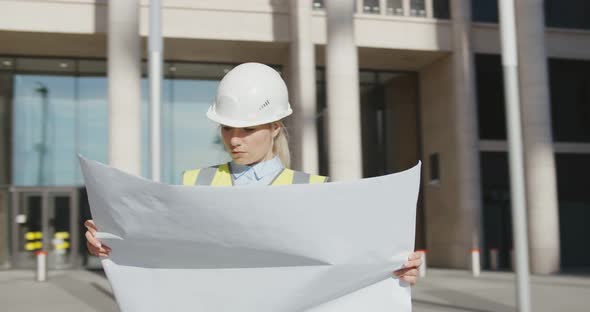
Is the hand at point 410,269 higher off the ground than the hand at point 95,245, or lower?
lower

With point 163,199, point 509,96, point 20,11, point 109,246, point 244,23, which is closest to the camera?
point 163,199

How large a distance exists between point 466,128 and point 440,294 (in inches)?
393

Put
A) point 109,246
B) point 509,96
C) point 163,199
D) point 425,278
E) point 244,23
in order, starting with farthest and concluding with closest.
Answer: point 244,23
point 425,278
point 509,96
point 109,246
point 163,199

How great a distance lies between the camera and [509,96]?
9.39 metres

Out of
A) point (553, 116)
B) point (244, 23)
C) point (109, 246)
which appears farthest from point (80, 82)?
point (109, 246)

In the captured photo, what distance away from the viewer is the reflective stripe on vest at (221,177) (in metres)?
2.23

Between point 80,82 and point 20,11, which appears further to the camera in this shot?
point 80,82

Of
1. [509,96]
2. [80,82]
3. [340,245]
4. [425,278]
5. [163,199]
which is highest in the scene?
[80,82]

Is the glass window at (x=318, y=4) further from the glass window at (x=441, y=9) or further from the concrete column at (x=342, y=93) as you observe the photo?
the glass window at (x=441, y=9)

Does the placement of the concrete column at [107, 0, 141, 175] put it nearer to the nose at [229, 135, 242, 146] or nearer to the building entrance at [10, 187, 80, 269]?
the building entrance at [10, 187, 80, 269]

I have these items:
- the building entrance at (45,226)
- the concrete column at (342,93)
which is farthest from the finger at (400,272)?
the building entrance at (45,226)

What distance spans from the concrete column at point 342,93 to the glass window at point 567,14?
8.42 metres

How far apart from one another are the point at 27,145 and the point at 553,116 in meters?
18.5

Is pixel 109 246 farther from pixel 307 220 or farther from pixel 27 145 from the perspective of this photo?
pixel 27 145
